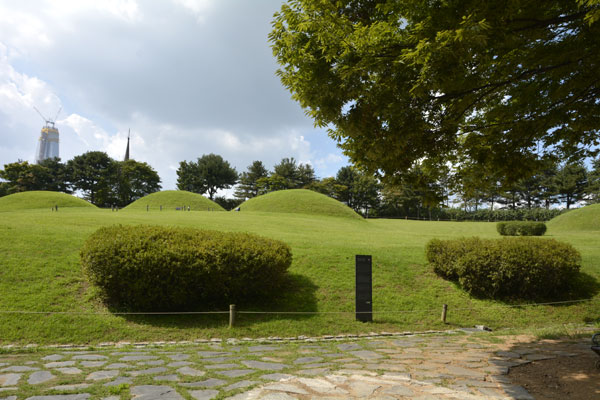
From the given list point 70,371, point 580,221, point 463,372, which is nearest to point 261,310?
point 70,371

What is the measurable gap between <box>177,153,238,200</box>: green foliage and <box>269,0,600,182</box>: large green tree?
75004 millimetres

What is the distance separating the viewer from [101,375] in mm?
4254

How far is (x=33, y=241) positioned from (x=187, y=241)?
20.7ft

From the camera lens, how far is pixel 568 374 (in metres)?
4.58

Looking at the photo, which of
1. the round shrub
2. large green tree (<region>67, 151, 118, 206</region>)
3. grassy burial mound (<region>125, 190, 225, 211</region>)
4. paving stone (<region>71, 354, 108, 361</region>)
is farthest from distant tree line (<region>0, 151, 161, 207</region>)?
paving stone (<region>71, 354, 108, 361</region>)

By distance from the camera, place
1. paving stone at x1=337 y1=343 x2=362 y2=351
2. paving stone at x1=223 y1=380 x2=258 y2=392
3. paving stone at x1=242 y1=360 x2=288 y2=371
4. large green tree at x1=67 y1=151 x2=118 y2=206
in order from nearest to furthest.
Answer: paving stone at x1=223 y1=380 x2=258 y2=392 < paving stone at x1=242 y1=360 x2=288 y2=371 < paving stone at x1=337 y1=343 x2=362 y2=351 < large green tree at x1=67 y1=151 x2=118 y2=206

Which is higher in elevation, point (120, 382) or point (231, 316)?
point (120, 382)

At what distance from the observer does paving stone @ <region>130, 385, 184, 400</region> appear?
11.5ft

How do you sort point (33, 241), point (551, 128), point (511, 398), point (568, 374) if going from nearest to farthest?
1. point (511, 398)
2. point (568, 374)
3. point (551, 128)
4. point (33, 241)

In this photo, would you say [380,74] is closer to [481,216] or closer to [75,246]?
[75,246]

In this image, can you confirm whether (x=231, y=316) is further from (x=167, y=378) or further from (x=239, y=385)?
(x=239, y=385)

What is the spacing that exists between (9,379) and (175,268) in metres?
3.75

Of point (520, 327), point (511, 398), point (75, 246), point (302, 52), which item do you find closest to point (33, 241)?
point (75, 246)

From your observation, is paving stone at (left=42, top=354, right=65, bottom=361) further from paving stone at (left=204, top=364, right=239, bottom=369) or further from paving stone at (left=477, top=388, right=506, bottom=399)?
paving stone at (left=477, top=388, right=506, bottom=399)
